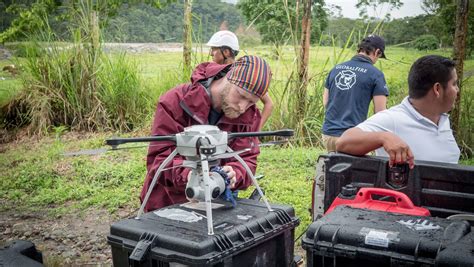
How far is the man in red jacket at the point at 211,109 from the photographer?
2361 mm

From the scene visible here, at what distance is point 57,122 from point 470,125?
6.61 meters

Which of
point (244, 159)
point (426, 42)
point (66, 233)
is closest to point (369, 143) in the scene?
point (244, 159)

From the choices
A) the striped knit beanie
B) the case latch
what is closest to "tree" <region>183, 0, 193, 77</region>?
the striped knit beanie

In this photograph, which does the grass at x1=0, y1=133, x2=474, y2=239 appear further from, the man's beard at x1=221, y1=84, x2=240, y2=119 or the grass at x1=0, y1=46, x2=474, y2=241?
the man's beard at x1=221, y1=84, x2=240, y2=119

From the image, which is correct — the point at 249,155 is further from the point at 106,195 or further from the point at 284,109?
the point at 284,109

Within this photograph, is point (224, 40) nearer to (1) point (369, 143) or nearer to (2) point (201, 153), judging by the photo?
(1) point (369, 143)

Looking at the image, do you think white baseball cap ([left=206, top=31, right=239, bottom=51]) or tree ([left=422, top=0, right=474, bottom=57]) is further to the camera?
tree ([left=422, top=0, right=474, bottom=57])

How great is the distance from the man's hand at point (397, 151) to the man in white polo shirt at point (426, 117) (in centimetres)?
22

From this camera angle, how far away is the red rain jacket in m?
2.38

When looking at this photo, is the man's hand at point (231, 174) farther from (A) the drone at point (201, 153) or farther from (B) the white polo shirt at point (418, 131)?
(B) the white polo shirt at point (418, 131)

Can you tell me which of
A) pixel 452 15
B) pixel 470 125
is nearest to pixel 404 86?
pixel 470 125

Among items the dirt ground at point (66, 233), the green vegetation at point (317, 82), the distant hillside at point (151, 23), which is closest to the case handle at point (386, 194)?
the dirt ground at point (66, 233)

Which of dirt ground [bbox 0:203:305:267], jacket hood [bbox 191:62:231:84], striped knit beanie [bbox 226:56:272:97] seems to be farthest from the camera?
dirt ground [bbox 0:203:305:267]

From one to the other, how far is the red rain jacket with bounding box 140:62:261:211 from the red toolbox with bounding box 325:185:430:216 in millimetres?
518
